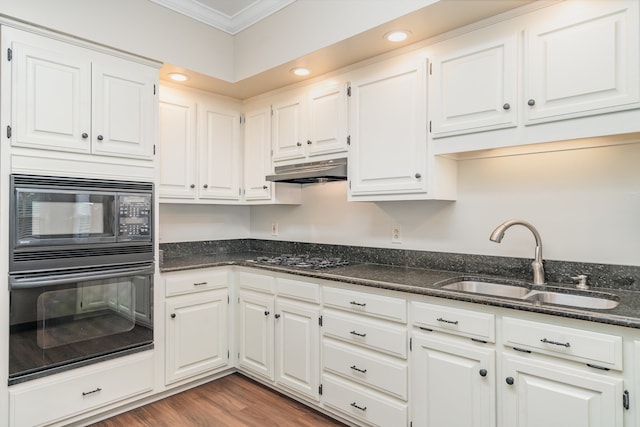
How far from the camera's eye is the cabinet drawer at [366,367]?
204 centimetres

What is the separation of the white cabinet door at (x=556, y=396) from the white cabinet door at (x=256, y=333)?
5.20 feet

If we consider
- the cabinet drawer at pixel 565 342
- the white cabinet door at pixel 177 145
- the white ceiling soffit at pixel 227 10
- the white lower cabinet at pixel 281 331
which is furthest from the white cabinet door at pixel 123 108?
the cabinet drawer at pixel 565 342

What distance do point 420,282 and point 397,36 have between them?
1409mm

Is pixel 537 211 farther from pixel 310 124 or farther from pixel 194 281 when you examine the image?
pixel 194 281

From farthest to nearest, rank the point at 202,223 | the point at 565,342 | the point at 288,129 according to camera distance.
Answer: the point at 202,223, the point at 288,129, the point at 565,342

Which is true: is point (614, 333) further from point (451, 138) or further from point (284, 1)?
point (284, 1)

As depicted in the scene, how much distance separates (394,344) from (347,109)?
1546 mm

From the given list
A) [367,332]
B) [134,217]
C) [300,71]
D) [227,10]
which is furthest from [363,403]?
[227,10]

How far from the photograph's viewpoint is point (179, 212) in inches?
133

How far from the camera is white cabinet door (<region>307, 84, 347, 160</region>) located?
8.75 ft

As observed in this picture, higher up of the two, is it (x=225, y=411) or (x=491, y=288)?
(x=491, y=288)

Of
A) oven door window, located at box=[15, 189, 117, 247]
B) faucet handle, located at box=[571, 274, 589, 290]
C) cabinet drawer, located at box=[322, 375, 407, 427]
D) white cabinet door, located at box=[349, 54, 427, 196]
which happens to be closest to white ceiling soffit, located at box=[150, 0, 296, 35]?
white cabinet door, located at box=[349, 54, 427, 196]

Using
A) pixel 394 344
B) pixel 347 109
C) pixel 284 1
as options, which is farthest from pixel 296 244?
pixel 284 1

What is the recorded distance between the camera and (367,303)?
2.17m
